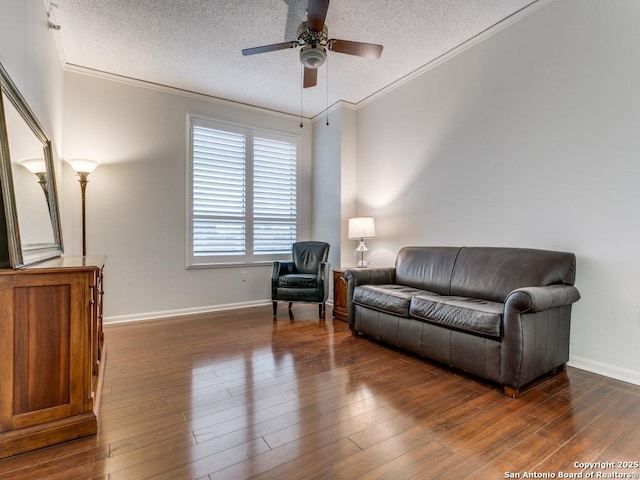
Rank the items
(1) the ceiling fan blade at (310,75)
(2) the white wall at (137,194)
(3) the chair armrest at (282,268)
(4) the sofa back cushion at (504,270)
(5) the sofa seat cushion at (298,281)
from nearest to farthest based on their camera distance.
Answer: (4) the sofa back cushion at (504,270) → (1) the ceiling fan blade at (310,75) → (2) the white wall at (137,194) → (5) the sofa seat cushion at (298,281) → (3) the chair armrest at (282,268)

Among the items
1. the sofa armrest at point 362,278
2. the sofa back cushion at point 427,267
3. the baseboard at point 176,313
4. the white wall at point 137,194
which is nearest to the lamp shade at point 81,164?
the white wall at point 137,194

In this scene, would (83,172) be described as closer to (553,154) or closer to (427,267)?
(427,267)

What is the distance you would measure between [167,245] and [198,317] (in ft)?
3.36

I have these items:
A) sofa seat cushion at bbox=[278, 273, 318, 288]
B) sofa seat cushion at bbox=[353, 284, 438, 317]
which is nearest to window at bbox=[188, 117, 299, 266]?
sofa seat cushion at bbox=[278, 273, 318, 288]

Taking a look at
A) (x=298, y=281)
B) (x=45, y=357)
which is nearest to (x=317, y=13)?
(x=45, y=357)

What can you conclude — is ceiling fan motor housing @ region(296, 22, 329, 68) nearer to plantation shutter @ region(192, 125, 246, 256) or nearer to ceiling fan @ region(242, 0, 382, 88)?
ceiling fan @ region(242, 0, 382, 88)

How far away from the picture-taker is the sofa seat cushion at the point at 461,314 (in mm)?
2195

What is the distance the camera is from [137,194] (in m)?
4.07

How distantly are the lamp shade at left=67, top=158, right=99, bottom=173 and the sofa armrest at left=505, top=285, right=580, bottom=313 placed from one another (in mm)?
4061

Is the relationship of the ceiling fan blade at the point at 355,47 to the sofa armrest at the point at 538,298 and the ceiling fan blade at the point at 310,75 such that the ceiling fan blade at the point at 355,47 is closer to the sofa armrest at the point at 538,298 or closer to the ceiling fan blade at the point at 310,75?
the ceiling fan blade at the point at 310,75

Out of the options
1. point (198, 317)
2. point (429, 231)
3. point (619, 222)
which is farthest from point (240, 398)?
point (619, 222)

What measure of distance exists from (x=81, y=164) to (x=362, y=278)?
3165 mm

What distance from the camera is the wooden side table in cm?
401

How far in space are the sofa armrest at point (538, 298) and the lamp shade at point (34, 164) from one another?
10.2 ft
